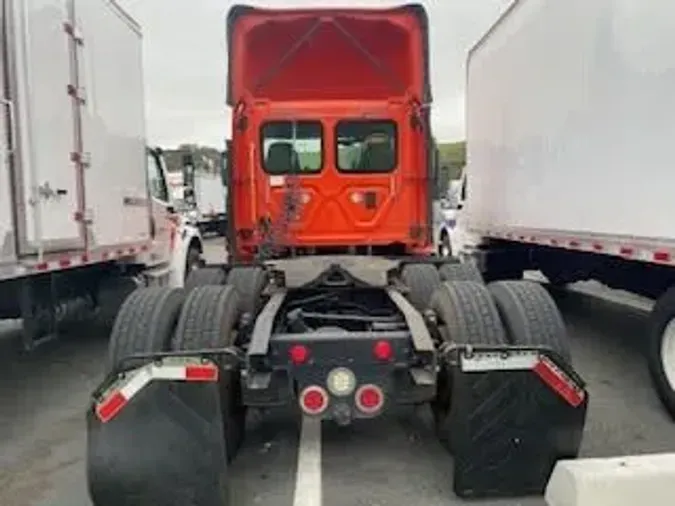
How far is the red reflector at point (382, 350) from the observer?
4.65m

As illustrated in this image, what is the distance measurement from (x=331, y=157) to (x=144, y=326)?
432 cm

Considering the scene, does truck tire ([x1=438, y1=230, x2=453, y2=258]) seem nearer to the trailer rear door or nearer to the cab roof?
the cab roof

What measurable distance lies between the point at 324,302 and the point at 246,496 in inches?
71.5

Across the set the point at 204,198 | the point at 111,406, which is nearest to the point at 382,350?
the point at 111,406

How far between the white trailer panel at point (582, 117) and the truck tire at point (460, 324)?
169cm

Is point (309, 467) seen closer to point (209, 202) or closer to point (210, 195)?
point (209, 202)

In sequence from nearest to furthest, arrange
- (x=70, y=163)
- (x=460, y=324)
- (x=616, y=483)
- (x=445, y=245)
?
(x=616, y=483)
(x=460, y=324)
(x=70, y=163)
(x=445, y=245)

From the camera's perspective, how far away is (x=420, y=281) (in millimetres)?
6953

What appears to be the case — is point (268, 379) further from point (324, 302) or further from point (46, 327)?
point (46, 327)

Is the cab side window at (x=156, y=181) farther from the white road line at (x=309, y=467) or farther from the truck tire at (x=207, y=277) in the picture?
the white road line at (x=309, y=467)

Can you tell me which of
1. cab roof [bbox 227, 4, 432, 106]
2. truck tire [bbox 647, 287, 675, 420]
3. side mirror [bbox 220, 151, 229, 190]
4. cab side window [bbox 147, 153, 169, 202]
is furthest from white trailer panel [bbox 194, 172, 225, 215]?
truck tire [bbox 647, 287, 675, 420]

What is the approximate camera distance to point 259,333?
4855 millimetres

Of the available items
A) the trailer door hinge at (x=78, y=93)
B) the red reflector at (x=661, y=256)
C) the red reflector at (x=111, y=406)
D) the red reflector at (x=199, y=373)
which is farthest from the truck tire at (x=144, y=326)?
the red reflector at (x=661, y=256)

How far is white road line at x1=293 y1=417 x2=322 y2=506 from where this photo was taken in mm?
4742
